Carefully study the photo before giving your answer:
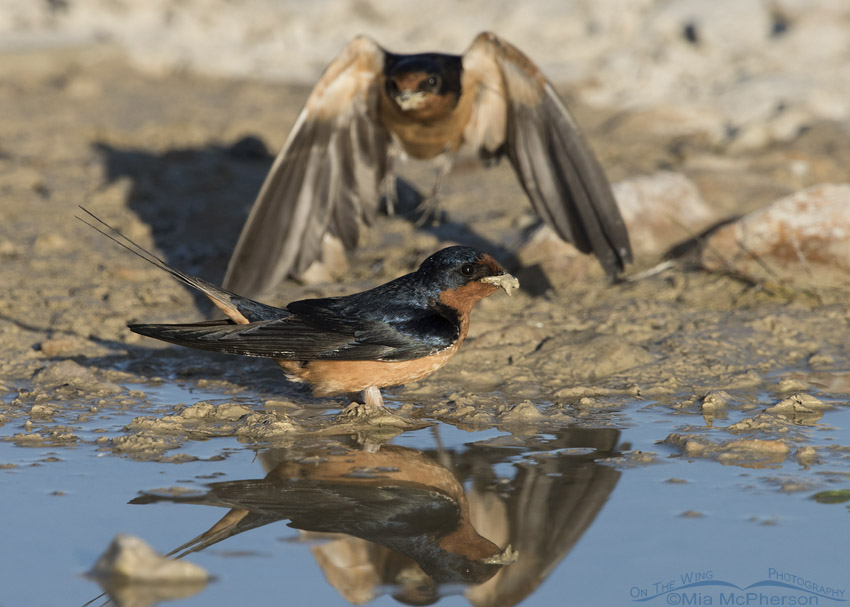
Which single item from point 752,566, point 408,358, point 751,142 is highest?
point 751,142

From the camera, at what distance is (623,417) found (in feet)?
14.4

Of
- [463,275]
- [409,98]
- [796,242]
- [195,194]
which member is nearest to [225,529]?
[463,275]

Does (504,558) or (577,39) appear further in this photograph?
(577,39)

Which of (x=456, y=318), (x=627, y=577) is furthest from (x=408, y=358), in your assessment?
(x=627, y=577)

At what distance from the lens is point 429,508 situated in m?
3.39

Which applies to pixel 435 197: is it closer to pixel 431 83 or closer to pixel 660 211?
pixel 431 83

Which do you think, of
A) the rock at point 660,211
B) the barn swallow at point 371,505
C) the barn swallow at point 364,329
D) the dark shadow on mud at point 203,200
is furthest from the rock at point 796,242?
the barn swallow at point 371,505

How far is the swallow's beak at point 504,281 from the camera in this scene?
438 cm

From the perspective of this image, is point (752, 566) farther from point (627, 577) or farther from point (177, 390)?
point (177, 390)

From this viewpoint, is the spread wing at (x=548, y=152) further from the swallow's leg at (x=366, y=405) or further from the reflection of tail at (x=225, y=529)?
the reflection of tail at (x=225, y=529)

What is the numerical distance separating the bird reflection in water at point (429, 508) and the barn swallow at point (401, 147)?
2.16 meters

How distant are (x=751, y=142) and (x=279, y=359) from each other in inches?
226

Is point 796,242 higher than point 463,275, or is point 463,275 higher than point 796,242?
point 463,275

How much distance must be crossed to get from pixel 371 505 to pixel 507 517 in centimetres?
44
